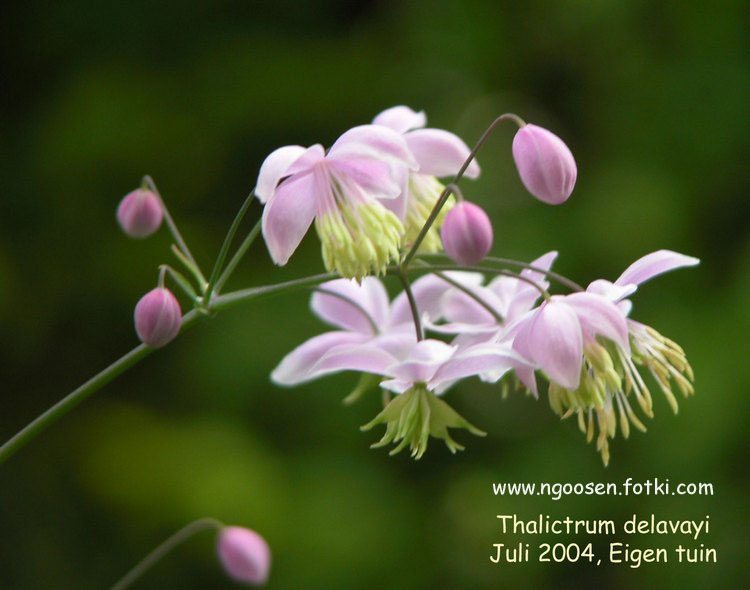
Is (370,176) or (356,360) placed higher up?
(370,176)

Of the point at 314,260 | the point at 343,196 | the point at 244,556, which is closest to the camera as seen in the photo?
the point at 343,196

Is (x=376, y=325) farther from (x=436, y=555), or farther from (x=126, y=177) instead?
(x=126, y=177)

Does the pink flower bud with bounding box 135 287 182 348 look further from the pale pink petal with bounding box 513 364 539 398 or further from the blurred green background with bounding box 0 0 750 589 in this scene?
the blurred green background with bounding box 0 0 750 589

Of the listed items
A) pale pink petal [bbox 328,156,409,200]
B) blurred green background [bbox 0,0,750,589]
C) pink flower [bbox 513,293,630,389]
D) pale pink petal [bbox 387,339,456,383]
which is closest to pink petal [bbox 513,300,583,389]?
pink flower [bbox 513,293,630,389]

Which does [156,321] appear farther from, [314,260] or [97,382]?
[314,260]

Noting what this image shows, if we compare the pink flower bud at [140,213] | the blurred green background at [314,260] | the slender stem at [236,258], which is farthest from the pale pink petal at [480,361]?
the blurred green background at [314,260]

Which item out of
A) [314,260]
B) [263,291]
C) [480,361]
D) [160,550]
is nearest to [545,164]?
[480,361]
